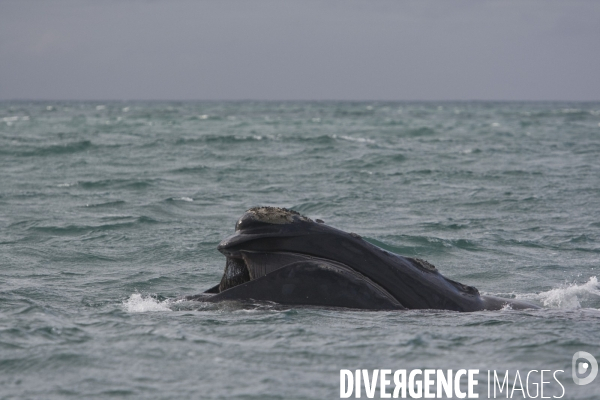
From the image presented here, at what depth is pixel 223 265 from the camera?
10984 millimetres

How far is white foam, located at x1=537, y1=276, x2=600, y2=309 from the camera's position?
865 cm

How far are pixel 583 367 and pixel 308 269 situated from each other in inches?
83.5

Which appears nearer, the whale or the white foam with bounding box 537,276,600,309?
the whale

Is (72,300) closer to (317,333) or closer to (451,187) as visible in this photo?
(317,333)

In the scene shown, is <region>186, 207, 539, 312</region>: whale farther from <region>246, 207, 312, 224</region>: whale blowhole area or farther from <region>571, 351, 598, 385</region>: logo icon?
<region>571, 351, 598, 385</region>: logo icon

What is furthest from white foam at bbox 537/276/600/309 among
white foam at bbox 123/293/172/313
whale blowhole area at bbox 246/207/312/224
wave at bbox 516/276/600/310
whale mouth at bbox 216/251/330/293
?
white foam at bbox 123/293/172/313

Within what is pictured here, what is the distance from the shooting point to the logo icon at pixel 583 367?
5.79 metres

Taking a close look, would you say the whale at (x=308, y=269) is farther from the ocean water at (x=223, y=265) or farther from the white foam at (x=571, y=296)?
the white foam at (x=571, y=296)

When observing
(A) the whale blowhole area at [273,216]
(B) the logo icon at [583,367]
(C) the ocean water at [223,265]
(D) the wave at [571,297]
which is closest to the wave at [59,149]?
(C) the ocean water at [223,265]

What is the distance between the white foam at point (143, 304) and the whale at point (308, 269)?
70 centimetres

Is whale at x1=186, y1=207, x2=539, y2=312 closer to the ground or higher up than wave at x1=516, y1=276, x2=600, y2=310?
higher up

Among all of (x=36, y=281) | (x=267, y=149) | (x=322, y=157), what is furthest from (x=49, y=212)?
(x=267, y=149)

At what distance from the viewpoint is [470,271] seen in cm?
1090

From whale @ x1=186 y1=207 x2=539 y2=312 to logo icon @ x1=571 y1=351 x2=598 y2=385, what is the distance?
1.34m
